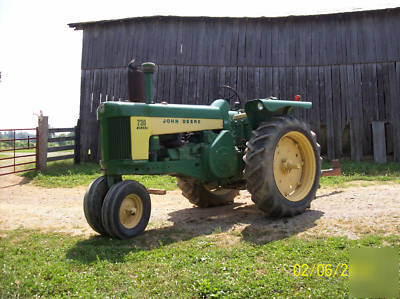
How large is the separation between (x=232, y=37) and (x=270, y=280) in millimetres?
13641

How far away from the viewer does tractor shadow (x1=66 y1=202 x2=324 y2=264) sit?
171 inches

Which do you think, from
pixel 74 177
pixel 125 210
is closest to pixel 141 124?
pixel 125 210

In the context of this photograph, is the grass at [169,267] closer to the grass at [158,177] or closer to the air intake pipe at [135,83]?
the air intake pipe at [135,83]

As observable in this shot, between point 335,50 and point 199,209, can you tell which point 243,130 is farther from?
point 335,50

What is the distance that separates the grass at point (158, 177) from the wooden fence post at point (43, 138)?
1.06 feet

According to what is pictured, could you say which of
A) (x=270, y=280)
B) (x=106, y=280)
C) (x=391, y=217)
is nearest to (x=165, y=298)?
(x=106, y=280)

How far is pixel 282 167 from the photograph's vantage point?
627 cm

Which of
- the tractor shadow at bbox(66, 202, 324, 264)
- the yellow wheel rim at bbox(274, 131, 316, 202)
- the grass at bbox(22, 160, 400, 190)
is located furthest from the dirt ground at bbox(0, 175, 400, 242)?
the grass at bbox(22, 160, 400, 190)

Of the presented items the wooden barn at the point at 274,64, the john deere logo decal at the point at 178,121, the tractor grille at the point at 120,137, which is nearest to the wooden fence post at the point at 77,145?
the wooden barn at the point at 274,64

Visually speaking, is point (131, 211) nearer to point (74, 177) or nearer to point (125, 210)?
point (125, 210)

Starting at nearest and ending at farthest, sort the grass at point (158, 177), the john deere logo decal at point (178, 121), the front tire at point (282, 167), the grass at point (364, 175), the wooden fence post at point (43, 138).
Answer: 1. the front tire at point (282, 167)
2. the john deere logo decal at point (178, 121)
3. the grass at point (364, 175)
4. the grass at point (158, 177)
5. the wooden fence post at point (43, 138)

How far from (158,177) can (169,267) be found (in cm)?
815

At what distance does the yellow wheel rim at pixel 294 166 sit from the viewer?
246 inches
